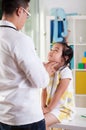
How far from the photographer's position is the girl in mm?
1928

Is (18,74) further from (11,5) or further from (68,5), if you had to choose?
Answer: (68,5)

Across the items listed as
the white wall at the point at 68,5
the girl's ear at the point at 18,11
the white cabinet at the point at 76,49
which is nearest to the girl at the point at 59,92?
the girl's ear at the point at 18,11

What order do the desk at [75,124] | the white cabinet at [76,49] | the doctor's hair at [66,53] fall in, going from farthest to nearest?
the white cabinet at [76,49] → the doctor's hair at [66,53] → the desk at [75,124]

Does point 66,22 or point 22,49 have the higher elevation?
point 66,22

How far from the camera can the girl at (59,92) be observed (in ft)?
6.32

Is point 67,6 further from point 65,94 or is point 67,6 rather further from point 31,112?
point 31,112

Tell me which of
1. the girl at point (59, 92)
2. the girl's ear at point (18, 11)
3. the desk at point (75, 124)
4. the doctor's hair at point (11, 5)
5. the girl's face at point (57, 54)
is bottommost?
the desk at point (75, 124)

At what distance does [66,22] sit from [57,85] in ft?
7.40

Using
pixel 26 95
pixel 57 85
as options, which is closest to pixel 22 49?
pixel 26 95

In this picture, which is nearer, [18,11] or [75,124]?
[18,11]

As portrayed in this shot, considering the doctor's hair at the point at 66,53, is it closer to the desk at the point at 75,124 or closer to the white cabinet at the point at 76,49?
the desk at the point at 75,124

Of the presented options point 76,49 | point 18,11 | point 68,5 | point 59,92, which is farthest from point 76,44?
point 18,11

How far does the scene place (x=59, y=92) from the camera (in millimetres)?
1930

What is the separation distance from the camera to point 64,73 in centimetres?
200
